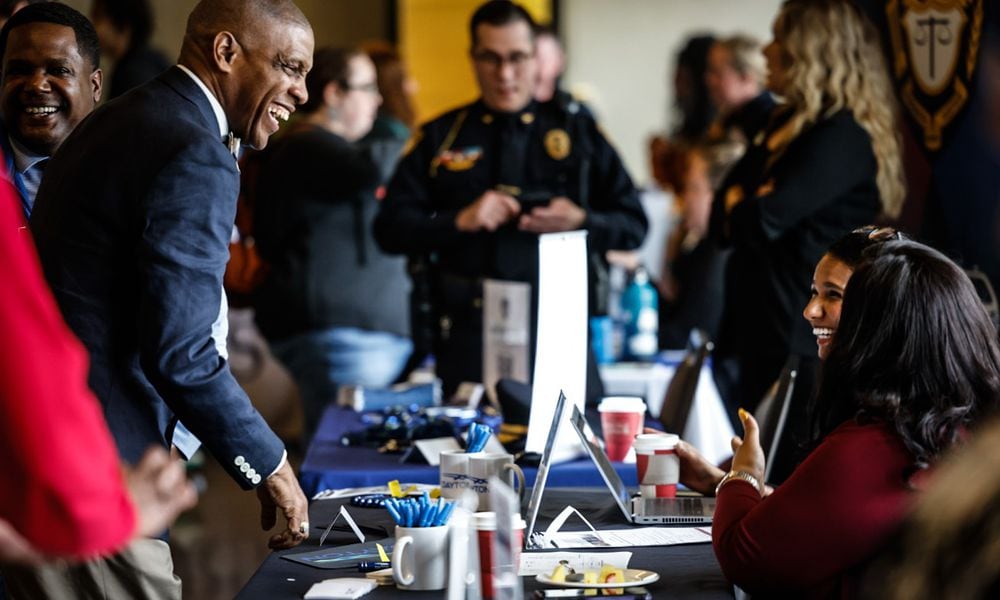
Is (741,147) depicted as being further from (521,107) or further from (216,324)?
(216,324)

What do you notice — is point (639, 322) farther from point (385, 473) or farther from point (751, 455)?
point (751, 455)

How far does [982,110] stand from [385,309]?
228 cm

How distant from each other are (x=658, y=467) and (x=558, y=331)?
32 centimetres

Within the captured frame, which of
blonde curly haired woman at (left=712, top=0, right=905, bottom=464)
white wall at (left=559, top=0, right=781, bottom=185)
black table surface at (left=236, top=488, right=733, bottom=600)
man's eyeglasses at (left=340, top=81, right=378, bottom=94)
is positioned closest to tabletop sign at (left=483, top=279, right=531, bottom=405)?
blonde curly haired woman at (left=712, top=0, right=905, bottom=464)

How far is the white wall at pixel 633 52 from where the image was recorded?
36.7 feet

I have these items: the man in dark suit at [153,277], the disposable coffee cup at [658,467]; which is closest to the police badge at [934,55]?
the disposable coffee cup at [658,467]

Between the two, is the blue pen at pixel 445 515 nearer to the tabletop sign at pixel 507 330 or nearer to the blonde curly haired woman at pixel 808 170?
the tabletop sign at pixel 507 330

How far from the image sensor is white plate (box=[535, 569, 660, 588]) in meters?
1.84

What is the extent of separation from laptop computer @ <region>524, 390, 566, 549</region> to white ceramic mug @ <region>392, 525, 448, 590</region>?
0.33 m

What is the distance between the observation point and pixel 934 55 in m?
3.52

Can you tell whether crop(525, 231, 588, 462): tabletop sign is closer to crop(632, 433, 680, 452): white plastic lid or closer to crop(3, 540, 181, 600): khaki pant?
crop(632, 433, 680, 452): white plastic lid

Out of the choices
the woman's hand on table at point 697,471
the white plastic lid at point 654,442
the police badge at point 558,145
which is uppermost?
the police badge at point 558,145

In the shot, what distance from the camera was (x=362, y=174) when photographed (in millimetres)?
4785

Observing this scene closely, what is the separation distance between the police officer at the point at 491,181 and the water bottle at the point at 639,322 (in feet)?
1.94
